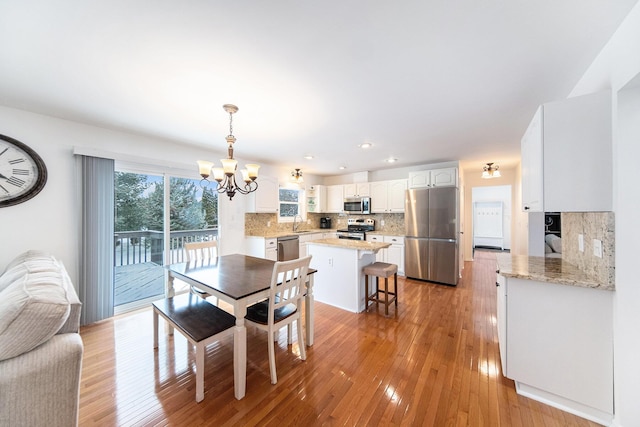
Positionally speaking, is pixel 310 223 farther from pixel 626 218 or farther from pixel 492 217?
pixel 492 217

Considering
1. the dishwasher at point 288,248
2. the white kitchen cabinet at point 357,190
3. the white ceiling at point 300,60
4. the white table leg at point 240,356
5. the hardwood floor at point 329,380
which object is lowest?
the hardwood floor at point 329,380

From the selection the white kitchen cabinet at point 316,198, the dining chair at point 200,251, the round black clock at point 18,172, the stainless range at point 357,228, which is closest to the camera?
the round black clock at point 18,172

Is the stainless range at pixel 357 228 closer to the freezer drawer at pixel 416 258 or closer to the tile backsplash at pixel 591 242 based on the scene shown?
the freezer drawer at pixel 416 258

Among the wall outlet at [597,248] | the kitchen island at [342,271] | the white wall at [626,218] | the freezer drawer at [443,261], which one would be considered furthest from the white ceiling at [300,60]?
the freezer drawer at [443,261]

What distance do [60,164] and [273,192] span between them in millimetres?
3037

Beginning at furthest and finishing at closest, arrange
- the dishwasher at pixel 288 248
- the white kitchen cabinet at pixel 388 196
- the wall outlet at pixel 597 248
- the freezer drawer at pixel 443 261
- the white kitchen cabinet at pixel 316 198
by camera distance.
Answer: the white kitchen cabinet at pixel 316 198 → the white kitchen cabinet at pixel 388 196 → the dishwasher at pixel 288 248 → the freezer drawer at pixel 443 261 → the wall outlet at pixel 597 248

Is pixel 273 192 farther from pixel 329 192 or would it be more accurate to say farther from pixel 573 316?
pixel 573 316

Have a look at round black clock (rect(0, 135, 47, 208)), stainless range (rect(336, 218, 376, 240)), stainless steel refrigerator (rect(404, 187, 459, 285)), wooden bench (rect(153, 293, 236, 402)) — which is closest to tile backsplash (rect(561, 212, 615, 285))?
stainless steel refrigerator (rect(404, 187, 459, 285))

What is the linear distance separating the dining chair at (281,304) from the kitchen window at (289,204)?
3281mm

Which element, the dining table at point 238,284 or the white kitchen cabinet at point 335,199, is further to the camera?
the white kitchen cabinet at point 335,199

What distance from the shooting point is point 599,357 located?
4.95ft

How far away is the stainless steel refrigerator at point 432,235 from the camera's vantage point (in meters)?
4.30

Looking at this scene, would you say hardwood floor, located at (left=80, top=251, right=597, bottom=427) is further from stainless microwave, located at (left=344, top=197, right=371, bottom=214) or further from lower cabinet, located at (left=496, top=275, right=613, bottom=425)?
stainless microwave, located at (left=344, top=197, right=371, bottom=214)

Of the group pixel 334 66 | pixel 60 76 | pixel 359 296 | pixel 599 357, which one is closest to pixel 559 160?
pixel 599 357
